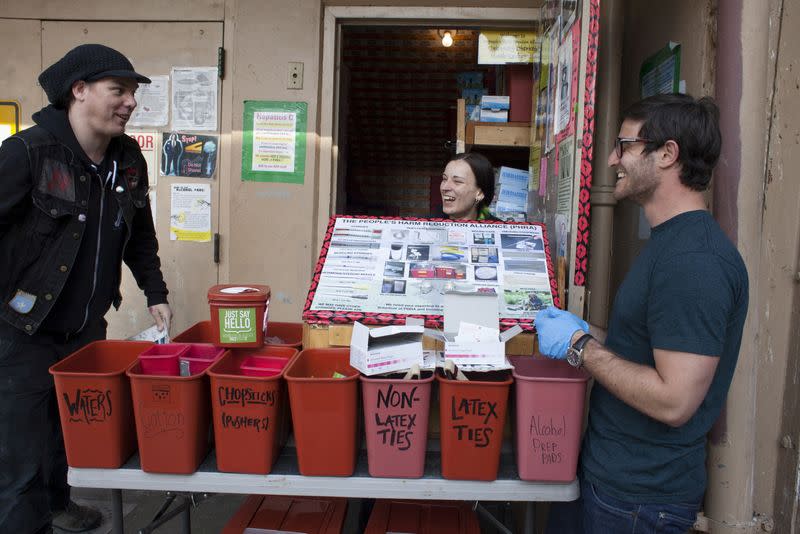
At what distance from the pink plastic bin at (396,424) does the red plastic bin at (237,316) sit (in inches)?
16.3

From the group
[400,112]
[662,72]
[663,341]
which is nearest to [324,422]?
[663,341]

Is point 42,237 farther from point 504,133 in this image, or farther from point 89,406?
point 504,133

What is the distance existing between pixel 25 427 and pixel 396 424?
59.7 inches

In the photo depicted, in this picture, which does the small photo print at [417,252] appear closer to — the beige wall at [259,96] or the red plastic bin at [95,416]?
the red plastic bin at [95,416]

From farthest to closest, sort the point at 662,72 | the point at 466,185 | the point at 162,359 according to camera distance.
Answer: the point at 466,185 → the point at 662,72 → the point at 162,359

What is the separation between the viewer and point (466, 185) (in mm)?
2928

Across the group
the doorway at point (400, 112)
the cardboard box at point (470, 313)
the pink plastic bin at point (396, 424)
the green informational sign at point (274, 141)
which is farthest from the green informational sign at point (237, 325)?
the doorway at point (400, 112)

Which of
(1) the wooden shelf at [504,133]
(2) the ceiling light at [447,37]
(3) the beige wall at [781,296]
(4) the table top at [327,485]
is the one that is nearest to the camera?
(4) the table top at [327,485]

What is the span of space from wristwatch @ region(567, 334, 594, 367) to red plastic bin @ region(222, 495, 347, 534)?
105cm

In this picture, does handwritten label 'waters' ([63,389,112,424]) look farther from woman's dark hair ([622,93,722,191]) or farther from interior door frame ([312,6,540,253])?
interior door frame ([312,6,540,253])

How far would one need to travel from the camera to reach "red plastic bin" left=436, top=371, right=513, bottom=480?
1.53 meters

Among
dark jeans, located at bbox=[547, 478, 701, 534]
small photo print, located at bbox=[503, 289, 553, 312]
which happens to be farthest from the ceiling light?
dark jeans, located at bbox=[547, 478, 701, 534]

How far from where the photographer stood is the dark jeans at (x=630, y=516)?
148cm

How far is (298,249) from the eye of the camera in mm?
3600
